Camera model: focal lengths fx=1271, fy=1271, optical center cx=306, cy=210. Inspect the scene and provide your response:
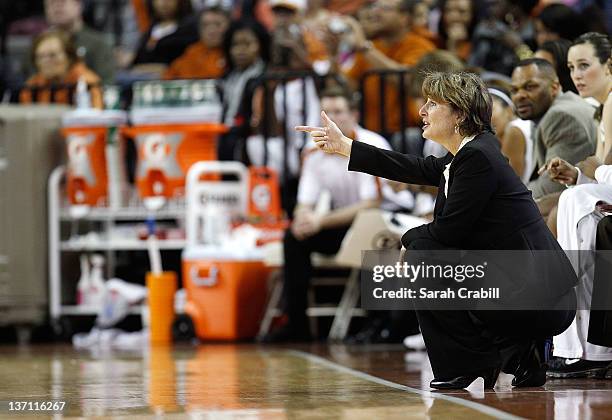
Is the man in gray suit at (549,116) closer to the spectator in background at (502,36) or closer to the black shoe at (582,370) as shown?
the black shoe at (582,370)

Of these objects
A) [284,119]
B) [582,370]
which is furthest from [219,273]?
[582,370]

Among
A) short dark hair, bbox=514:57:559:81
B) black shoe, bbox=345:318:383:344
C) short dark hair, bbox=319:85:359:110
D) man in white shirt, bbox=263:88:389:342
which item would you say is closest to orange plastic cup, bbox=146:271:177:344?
man in white shirt, bbox=263:88:389:342

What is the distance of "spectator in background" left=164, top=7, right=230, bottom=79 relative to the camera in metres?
9.89

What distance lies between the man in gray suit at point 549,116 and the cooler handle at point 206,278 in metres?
2.90

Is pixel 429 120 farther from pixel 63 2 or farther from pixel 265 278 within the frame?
pixel 63 2

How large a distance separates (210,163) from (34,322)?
1690mm

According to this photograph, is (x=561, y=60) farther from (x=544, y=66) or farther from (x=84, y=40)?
(x=84, y=40)

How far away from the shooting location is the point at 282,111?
8.72 m

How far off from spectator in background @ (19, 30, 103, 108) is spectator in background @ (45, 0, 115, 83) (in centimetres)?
14

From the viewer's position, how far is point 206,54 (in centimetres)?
1011

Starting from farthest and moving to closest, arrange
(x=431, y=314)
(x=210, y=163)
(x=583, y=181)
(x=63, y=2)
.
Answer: (x=63, y=2)
(x=210, y=163)
(x=583, y=181)
(x=431, y=314)

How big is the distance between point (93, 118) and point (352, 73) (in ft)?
6.03

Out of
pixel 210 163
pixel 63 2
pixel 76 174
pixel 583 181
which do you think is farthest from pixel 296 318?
pixel 63 2

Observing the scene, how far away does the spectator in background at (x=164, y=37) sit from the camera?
1040 centimetres
